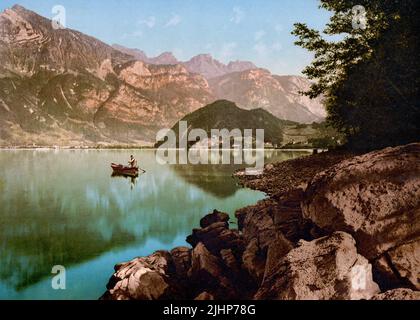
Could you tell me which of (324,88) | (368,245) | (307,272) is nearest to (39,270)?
(307,272)

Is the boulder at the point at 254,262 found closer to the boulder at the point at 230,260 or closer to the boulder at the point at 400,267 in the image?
the boulder at the point at 230,260

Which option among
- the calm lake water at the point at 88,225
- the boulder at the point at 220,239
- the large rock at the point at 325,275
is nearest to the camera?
the large rock at the point at 325,275

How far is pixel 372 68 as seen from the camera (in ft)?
73.0

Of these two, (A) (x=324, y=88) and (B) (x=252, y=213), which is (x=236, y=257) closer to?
(B) (x=252, y=213)

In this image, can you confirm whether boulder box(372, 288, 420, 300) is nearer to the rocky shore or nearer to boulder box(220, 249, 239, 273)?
the rocky shore

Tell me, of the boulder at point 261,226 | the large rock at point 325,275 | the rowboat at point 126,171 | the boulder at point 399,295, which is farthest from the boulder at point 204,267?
the rowboat at point 126,171

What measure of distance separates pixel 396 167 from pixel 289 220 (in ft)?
16.7

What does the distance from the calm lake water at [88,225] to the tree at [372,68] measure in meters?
13.8

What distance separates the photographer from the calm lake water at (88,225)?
17.9 metres

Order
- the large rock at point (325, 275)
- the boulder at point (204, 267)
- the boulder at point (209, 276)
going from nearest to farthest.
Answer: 1. the large rock at point (325, 275)
2. the boulder at point (209, 276)
3. the boulder at point (204, 267)

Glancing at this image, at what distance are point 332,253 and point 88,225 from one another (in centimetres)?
2412

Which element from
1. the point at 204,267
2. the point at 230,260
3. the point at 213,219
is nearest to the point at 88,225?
the point at 213,219

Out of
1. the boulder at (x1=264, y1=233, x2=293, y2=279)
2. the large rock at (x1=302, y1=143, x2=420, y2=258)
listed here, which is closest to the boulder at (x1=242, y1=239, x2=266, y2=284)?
the boulder at (x1=264, y1=233, x2=293, y2=279)

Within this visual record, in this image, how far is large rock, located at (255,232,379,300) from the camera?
9.48 meters
